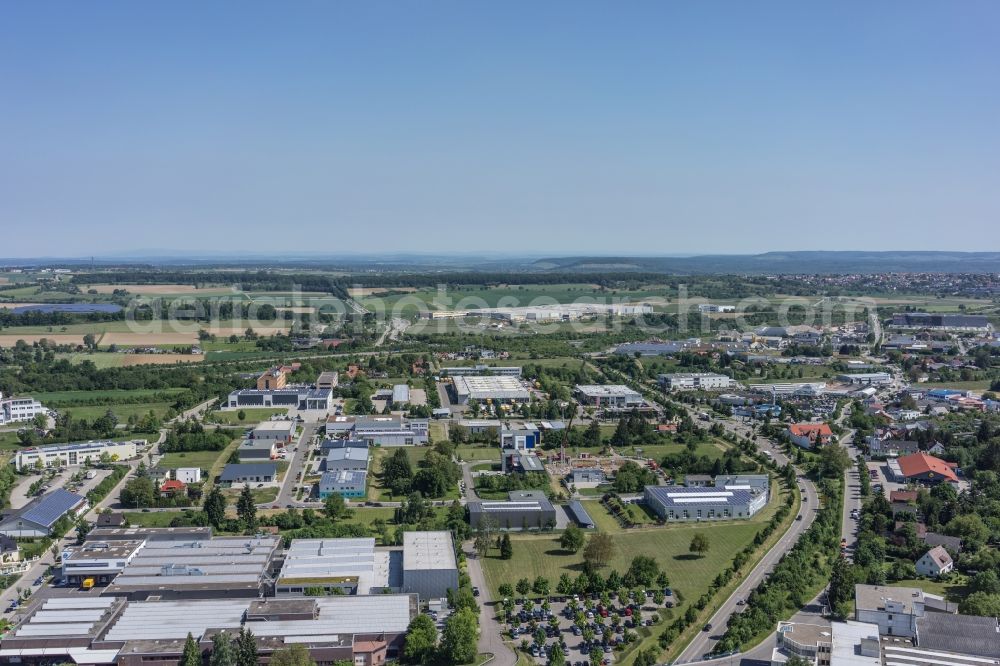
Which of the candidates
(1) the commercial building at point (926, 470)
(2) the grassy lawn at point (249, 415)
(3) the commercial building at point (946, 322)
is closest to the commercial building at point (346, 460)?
(2) the grassy lawn at point (249, 415)

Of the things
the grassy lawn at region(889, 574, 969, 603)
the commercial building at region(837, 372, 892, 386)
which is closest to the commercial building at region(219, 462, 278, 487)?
the grassy lawn at region(889, 574, 969, 603)

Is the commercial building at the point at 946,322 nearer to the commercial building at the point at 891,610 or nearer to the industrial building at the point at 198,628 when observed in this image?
the commercial building at the point at 891,610

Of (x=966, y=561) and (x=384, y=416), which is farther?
(x=384, y=416)

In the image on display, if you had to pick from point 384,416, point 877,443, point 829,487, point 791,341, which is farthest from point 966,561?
point 791,341

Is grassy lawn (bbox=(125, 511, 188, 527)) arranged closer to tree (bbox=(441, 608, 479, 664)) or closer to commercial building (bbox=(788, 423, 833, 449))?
tree (bbox=(441, 608, 479, 664))

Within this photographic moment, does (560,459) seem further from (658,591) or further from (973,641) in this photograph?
(973,641)

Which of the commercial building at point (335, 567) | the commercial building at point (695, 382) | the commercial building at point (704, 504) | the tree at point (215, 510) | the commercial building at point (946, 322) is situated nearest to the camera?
the commercial building at point (335, 567)

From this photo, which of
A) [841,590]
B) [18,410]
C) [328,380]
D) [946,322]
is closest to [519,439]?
[328,380]

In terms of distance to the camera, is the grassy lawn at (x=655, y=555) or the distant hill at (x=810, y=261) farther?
the distant hill at (x=810, y=261)

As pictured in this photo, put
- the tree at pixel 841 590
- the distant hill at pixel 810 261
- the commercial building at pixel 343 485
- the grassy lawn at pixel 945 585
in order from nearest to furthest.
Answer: the tree at pixel 841 590 → the grassy lawn at pixel 945 585 → the commercial building at pixel 343 485 → the distant hill at pixel 810 261
